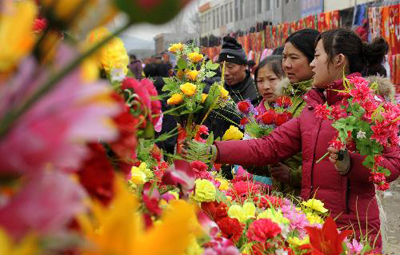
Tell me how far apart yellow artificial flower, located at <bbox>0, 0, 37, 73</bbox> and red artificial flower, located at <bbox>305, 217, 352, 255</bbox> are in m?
0.69

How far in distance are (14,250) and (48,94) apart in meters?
0.10

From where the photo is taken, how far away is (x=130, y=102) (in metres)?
0.68

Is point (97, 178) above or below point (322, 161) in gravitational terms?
above

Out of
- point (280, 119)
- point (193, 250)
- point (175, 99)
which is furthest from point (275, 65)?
point (193, 250)

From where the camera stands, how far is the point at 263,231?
3.34 ft

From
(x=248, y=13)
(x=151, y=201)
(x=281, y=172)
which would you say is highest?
(x=248, y=13)

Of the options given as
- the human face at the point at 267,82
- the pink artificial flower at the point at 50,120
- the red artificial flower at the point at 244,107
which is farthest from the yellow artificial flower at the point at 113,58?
the human face at the point at 267,82

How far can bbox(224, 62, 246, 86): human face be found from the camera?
3447 mm

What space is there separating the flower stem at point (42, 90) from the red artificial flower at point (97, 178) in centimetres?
13

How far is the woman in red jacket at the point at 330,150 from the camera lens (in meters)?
1.78

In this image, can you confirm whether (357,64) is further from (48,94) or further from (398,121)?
(48,94)

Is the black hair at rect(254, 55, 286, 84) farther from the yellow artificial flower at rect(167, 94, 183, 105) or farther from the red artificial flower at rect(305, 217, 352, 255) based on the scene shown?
the red artificial flower at rect(305, 217, 352, 255)

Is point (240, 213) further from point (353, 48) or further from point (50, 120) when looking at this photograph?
point (353, 48)

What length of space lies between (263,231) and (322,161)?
37.3 inches
